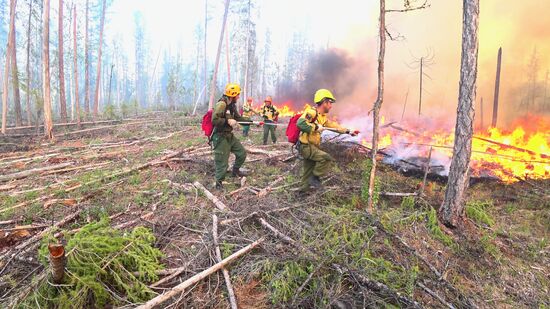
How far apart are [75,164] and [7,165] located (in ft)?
7.59

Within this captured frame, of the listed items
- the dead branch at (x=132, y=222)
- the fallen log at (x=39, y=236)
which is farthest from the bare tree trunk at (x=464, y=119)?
the fallen log at (x=39, y=236)

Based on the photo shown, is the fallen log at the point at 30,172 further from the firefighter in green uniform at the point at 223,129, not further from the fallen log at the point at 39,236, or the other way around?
the firefighter in green uniform at the point at 223,129

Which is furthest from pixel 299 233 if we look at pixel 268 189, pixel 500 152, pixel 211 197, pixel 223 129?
pixel 500 152

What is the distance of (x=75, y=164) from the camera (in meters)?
9.57

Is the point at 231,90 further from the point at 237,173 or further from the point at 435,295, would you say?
the point at 435,295

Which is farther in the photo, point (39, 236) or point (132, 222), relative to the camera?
point (132, 222)

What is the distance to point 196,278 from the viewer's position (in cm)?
349

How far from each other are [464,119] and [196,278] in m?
5.32

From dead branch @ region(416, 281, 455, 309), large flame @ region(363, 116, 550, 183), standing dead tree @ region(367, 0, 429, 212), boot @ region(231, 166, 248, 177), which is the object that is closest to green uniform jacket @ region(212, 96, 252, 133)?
boot @ region(231, 166, 248, 177)

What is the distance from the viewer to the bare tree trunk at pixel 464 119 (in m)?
5.48

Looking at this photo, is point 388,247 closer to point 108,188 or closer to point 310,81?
point 108,188

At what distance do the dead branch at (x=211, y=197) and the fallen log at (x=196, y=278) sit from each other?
1635mm

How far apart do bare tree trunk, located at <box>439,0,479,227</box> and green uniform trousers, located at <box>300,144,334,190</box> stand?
235cm

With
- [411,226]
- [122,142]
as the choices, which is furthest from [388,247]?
[122,142]
